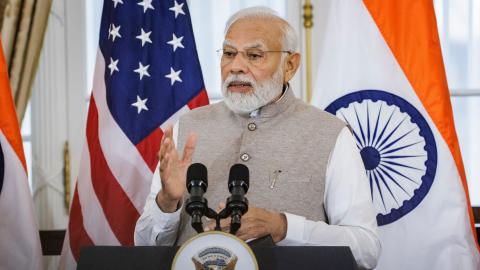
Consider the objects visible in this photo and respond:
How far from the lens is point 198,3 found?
4.27 meters

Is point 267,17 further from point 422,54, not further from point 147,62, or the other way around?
point 147,62

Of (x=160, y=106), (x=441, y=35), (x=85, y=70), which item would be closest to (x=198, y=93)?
(x=160, y=106)

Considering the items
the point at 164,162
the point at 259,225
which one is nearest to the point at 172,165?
the point at 164,162

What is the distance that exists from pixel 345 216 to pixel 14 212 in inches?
65.7

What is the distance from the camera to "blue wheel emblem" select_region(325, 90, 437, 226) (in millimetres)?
3342

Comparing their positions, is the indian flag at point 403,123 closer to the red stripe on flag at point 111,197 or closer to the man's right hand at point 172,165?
the red stripe on flag at point 111,197

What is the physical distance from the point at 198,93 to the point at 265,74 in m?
1.12

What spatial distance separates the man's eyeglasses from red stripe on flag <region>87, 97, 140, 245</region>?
1275 millimetres

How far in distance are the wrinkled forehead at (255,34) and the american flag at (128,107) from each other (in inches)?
43.2

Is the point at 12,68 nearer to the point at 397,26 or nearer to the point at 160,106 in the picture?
the point at 160,106

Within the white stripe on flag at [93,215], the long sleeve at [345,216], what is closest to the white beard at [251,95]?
the long sleeve at [345,216]

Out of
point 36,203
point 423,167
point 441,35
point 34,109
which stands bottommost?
point 36,203

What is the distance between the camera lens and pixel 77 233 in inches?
144

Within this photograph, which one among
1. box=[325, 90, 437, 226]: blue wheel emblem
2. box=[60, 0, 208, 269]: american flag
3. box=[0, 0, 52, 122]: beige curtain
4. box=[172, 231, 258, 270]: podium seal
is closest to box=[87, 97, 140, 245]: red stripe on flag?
box=[60, 0, 208, 269]: american flag
